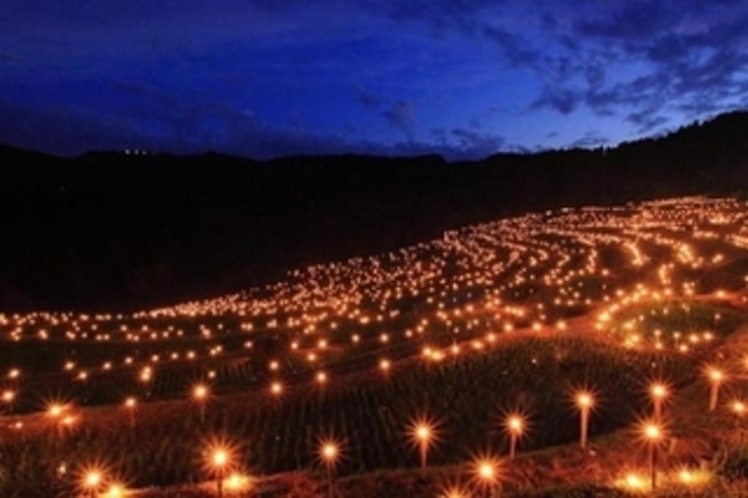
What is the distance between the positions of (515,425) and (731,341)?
945cm

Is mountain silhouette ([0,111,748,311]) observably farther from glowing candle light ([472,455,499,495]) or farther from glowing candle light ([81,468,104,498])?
glowing candle light ([472,455,499,495])

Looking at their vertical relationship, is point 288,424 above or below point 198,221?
below

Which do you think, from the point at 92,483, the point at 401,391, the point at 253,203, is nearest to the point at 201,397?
the point at 401,391

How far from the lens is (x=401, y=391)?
60.5ft

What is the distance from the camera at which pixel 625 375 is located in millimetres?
18703

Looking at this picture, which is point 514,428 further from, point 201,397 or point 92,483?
point 201,397

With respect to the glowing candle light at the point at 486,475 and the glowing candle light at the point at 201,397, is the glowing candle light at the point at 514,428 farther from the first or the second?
the glowing candle light at the point at 201,397

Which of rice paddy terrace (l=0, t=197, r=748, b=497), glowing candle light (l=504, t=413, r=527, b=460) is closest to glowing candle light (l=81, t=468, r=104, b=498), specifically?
rice paddy terrace (l=0, t=197, r=748, b=497)

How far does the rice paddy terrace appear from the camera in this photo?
41.9 feet

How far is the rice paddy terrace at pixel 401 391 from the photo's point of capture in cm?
1277

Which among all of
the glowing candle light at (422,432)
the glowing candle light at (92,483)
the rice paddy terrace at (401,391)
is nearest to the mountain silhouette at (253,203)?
the rice paddy terrace at (401,391)

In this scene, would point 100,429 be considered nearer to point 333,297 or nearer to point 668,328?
point 668,328

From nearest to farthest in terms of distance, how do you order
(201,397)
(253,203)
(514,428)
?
(514,428)
(201,397)
(253,203)

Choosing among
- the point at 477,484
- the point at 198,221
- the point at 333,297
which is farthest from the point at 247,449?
the point at 198,221
